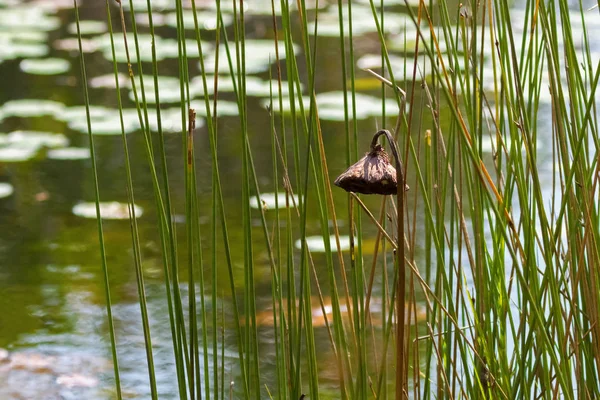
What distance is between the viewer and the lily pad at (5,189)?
191 cm

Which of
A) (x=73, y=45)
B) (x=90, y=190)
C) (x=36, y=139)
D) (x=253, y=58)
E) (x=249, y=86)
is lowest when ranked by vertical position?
(x=90, y=190)

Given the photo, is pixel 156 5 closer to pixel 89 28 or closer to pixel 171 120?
pixel 89 28

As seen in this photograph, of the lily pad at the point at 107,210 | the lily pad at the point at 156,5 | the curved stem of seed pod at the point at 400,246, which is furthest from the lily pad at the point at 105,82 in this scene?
the curved stem of seed pod at the point at 400,246

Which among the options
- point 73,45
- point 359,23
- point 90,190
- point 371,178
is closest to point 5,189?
point 90,190

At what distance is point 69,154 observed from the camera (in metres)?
2.09

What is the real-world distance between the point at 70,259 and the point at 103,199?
0.24 metres

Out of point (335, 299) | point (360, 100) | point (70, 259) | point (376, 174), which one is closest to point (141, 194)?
point (70, 259)

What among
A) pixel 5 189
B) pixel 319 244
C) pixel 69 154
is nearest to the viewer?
pixel 319 244

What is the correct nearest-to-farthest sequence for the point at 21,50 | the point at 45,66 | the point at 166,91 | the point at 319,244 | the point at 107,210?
the point at 319,244 < the point at 107,210 < the point at 166,91 < the point at 45,66 < the point at 21,50

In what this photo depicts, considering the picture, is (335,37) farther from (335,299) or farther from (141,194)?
(335,299)

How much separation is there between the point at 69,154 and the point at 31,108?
1.17 ft

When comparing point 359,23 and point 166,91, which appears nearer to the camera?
point 166,91

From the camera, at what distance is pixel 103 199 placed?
1874 mm

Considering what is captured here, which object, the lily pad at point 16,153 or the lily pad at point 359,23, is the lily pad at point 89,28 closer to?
the lily pad at point 359,23
